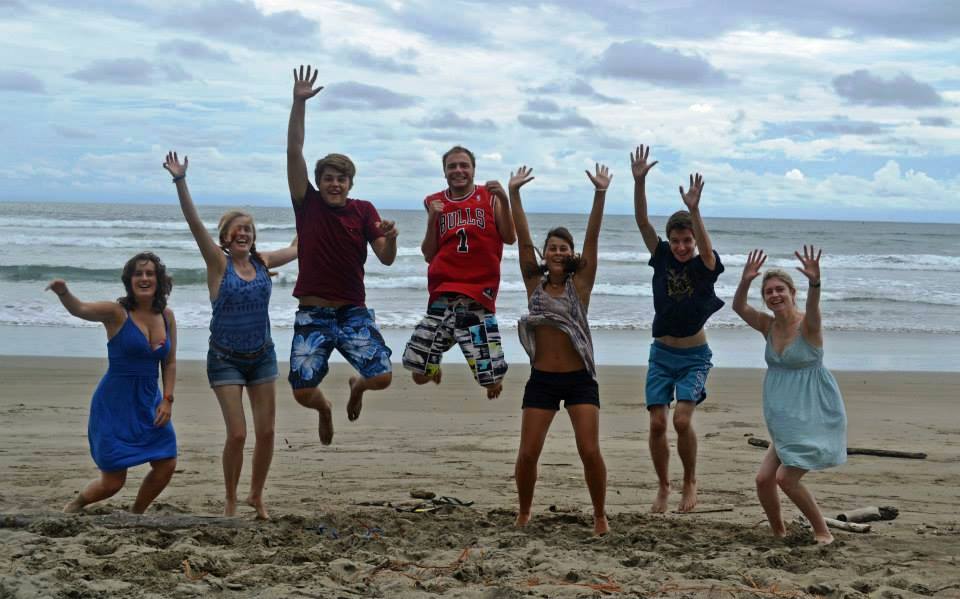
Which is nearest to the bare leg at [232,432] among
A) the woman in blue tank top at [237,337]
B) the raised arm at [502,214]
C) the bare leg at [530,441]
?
the woman in blue tank top at [237,337]

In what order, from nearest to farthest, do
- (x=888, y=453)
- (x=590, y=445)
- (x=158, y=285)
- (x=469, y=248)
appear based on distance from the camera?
1. (x=590, y=445)
2. (x=158, y=285)
3. (x=469, y=248)
4. (x=888, y=453)

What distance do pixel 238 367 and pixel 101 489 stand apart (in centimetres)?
111

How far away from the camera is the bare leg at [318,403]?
→ 680 centimetres

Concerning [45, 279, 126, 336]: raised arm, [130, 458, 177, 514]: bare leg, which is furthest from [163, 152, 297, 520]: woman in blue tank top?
[45, 279, 126, 336]: raised arm

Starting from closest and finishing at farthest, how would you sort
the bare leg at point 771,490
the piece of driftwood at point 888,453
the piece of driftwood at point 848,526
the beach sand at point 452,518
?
the beach sand at point 452,518 < the bare leg at point 771,490 < the piece of driftwood at point 848,526 < the piece of driftwood at point 888,453

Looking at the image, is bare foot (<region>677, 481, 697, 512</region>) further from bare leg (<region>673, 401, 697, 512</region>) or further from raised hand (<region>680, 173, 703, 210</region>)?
raised hand (<region>680, 173, 703, 210</region>)

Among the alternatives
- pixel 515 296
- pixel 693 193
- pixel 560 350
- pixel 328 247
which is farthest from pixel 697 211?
pixel 515 296

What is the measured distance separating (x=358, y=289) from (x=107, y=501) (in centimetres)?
235

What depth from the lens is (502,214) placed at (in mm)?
6738

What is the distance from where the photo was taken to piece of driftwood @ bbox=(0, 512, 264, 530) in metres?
6.08

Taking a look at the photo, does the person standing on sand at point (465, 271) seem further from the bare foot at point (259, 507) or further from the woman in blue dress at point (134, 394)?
the woman in blue dress at point (134, 394)

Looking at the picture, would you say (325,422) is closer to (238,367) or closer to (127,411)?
(238,367)

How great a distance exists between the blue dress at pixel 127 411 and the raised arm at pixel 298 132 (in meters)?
1.40

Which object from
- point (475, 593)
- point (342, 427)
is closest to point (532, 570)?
point (475, 593)
